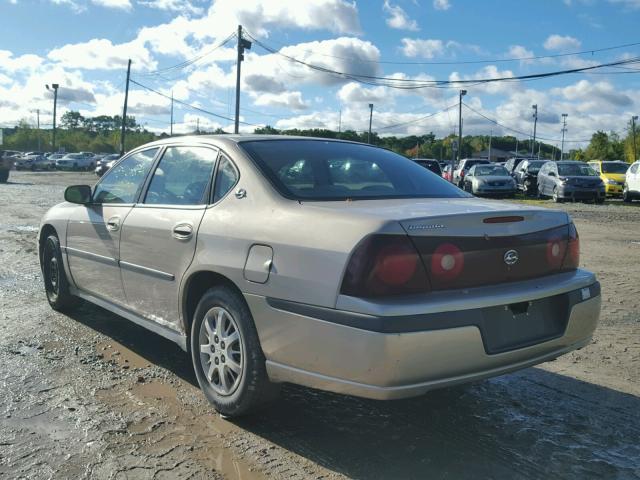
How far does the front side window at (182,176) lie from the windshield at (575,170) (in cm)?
2097

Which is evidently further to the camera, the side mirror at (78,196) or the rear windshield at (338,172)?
the side mirror at (78,196)

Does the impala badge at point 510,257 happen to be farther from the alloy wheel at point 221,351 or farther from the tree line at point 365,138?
the tree line at point 365,138

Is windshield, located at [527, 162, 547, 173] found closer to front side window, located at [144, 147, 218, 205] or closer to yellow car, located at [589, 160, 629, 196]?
yellow car, located at [589, 160, 629, 196]

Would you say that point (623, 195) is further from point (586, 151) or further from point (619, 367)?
point (586, 151)

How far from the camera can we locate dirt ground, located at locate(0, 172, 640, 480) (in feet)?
9.59

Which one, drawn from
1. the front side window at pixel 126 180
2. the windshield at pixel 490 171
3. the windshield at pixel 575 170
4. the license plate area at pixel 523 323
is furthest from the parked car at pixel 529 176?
the license plate area at pixel 523 323

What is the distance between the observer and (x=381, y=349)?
2637mm

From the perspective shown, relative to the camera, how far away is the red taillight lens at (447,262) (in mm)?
2844

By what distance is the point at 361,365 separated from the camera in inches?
106

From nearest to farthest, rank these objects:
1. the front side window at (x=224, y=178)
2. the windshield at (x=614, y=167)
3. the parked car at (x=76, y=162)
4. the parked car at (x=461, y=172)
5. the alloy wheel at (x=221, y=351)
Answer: the alloy wheel at (x=221, y=351), the front side window at (x=224, y=178), the windshield at (x=614, y=167), the parked car at (x=461, y=172), the parked car at (x=76, y=162)

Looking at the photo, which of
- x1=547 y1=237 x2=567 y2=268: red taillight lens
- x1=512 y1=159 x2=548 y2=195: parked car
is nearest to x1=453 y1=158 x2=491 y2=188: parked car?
x1=512 y1=159 x2=548 y2=195: parked car

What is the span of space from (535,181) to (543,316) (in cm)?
2569

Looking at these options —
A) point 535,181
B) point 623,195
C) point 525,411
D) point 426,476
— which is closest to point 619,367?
point 525,411

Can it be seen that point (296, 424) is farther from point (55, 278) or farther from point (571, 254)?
point (55, 278)
